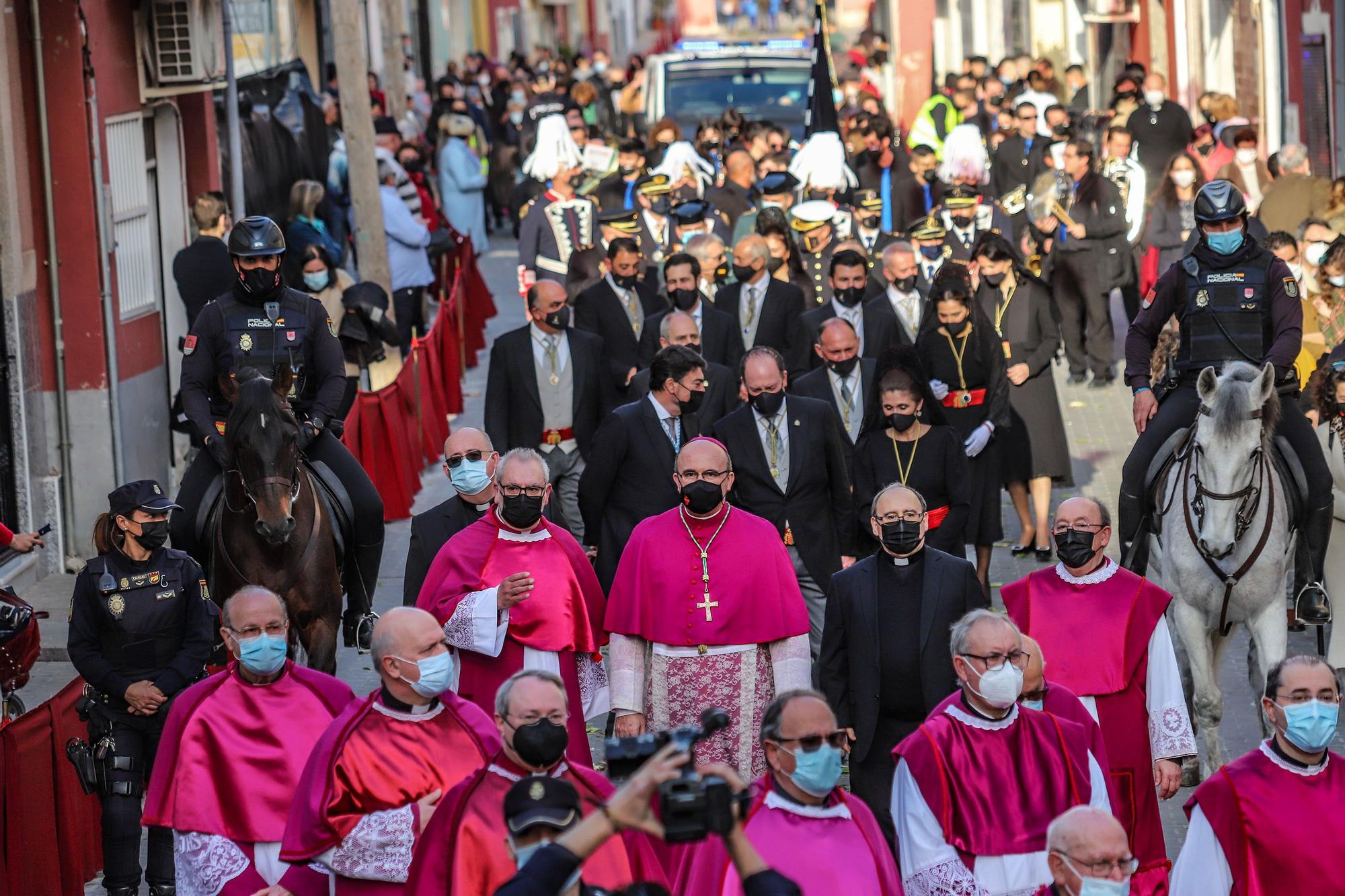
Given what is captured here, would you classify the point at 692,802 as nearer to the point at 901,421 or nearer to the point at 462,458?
the point at 462,458

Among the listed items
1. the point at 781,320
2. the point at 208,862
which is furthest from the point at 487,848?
the point at 781,320

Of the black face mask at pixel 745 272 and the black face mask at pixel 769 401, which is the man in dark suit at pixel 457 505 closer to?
the black face mask at pixel 769 401

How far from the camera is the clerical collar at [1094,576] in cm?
905

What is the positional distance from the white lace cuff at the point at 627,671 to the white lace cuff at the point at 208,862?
73.0 inches

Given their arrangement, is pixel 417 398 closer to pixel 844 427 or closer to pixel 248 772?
pixel 844 427

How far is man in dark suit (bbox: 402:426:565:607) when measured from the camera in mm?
10188

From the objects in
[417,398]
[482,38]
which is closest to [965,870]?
[417,398]

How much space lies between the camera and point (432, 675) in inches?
287

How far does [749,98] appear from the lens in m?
30.2

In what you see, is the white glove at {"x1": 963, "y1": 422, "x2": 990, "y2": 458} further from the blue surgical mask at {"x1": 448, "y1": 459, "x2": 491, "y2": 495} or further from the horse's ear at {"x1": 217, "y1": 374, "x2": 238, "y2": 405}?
the horse's ear at {"x1": 217, "y1": 374, "x2": 238, "y2": 405}

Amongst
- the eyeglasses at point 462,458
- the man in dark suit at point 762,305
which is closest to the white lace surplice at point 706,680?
the eyeglasses at point 462,458

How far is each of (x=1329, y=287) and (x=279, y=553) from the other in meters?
7.17

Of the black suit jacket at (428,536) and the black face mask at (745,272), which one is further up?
the black face mask at (745,272)

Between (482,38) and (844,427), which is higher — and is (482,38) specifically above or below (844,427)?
above
